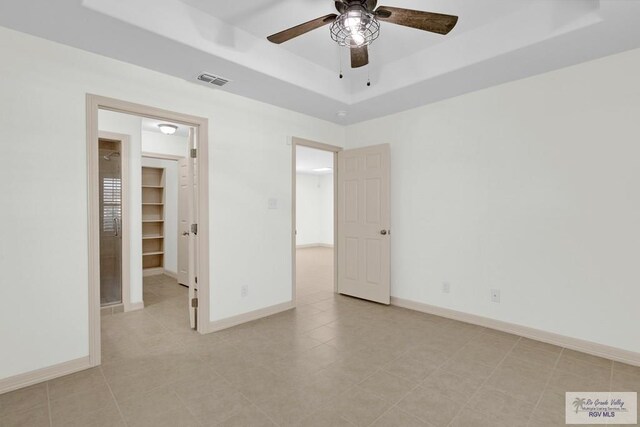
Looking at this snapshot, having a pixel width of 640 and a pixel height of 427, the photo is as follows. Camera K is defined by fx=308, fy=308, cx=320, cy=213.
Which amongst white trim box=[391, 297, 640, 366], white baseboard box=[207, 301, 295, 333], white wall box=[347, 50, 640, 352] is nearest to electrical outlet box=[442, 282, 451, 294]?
white wall box=[347, 50, 640, 352]

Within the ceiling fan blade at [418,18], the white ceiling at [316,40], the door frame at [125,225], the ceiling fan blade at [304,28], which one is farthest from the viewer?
the door frame at [125,225]

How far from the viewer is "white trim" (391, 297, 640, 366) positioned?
250 cm

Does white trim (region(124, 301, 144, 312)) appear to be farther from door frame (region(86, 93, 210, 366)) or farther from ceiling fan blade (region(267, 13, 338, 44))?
ceiling fan blade (region(267, 13, 338, 44))

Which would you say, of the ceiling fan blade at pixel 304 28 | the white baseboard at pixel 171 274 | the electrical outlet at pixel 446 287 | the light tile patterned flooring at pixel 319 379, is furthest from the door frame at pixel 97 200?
the white baseboard at pixel 171 274

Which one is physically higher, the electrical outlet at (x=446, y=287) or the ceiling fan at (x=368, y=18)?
the ceiling fan at (x=368, y=18)

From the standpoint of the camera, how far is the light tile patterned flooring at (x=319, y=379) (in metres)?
1.86

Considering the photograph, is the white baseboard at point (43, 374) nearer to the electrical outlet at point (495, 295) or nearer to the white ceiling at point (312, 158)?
the electrical outlet at point (495, 295)

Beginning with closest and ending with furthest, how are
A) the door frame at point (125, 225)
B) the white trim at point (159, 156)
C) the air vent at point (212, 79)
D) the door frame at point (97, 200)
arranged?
1. the door frame at point (97, 200)
2. the air vent at point (212, 79)
3. the door frame at point (125, 225)
4. the white trim at point (159, 156)

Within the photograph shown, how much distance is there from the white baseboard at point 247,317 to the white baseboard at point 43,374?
3.38 ft

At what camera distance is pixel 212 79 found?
2932mm

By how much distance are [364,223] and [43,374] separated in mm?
3438

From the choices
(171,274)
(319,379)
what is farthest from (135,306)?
(319,379)

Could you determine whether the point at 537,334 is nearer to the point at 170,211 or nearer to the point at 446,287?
the point at 446,287

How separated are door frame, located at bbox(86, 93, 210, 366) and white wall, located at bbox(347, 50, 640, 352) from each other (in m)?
2.38
